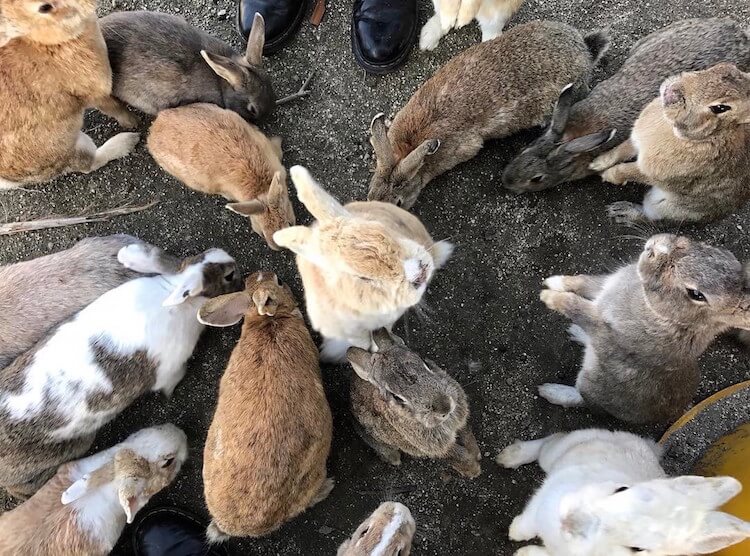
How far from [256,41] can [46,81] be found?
3.87ft

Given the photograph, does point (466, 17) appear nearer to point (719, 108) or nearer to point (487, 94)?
point (487, 94)

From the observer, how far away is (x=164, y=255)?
3.35 m

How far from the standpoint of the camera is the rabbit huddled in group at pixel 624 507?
211 cm

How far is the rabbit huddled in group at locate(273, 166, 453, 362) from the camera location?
245cm

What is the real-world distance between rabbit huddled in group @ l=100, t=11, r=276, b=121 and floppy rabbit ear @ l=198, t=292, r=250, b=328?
1295mm

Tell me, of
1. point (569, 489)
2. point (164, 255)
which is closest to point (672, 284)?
point (569, 489)

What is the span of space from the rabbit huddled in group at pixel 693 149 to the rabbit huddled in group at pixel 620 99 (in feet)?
0.42

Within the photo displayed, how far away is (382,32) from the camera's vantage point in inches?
144

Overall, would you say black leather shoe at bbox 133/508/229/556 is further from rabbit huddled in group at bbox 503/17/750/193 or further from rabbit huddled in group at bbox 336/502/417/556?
rabbit huddled in group at bbox 503/17/750/193

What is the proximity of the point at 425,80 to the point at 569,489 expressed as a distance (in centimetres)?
270

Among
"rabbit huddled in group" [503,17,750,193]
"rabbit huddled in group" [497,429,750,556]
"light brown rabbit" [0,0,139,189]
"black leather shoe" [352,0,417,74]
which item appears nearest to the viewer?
"rabbit huddled in group" [497,429,750,556]

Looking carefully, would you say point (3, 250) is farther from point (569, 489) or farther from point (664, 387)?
point (664, 387)

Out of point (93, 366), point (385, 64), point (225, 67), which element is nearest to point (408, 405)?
point (93, 366)

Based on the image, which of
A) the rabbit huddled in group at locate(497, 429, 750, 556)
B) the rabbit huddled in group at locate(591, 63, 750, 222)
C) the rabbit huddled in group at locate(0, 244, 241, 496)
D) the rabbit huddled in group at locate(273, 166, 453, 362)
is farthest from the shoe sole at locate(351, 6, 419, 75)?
the rabbit huddled in group at locate(497, 429, 750, 556)
